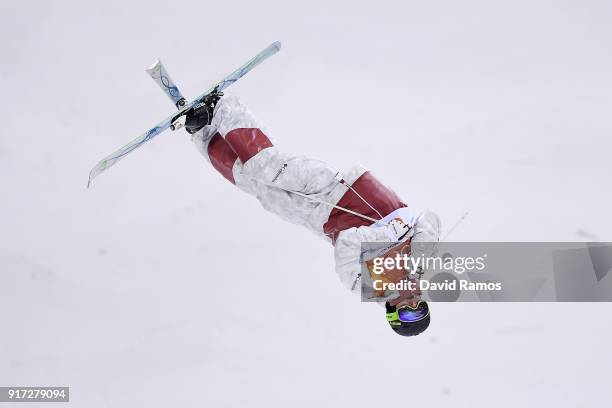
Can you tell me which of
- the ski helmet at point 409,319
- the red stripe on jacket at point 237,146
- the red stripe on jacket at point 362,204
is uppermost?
the red stripe on jacket at point 237,146

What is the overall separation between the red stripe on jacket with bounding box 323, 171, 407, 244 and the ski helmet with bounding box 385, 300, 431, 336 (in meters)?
0.71

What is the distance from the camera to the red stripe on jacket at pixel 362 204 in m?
5.78

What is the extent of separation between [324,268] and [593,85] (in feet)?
16.3

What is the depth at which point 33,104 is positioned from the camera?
9711 millimetres

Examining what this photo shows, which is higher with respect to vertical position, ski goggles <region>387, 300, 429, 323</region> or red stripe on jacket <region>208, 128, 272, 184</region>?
red stripe on jacket <region>208, 128, 272, 184</region>

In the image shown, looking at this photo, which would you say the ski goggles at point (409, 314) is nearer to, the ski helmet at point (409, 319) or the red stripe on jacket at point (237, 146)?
the ski helmet at point (409, 319)

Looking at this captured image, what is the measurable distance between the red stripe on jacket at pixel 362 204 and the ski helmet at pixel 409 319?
71cm

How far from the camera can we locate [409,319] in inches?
215

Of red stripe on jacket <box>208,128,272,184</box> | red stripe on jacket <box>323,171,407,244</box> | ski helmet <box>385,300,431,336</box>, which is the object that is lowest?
ski helmet <box>385,300,431,336</box>

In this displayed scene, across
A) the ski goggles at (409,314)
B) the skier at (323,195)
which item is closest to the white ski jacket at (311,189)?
the skier at (323,195)

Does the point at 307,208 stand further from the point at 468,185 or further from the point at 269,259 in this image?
the point at 468,185

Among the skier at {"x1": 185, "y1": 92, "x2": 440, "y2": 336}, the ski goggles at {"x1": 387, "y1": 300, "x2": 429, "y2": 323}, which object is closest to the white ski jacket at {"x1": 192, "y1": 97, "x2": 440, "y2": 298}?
the skier at {"x1": 185, "y1": 92, "x2": 440, "y2": 336}

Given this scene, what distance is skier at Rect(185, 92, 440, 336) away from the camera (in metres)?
5.46

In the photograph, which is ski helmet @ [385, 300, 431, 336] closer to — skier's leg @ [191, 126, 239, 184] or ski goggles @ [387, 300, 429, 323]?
ski goggles @ [387, 300, 429, 323]
